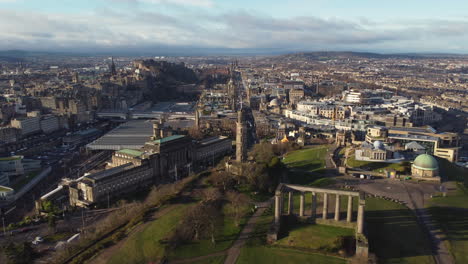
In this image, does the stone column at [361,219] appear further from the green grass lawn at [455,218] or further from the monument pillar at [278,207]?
the green grass lawn at [455,218]

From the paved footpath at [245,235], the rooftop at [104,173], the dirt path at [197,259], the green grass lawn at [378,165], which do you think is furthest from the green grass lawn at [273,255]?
the green grass lawn at [378,165]

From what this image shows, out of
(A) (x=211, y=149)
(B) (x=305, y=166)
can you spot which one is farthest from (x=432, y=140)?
(A) (x=211, y=149)

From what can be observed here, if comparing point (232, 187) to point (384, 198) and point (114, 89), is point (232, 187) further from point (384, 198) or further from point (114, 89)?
point (114, 89)

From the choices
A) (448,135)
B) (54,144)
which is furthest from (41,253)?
(448,135)

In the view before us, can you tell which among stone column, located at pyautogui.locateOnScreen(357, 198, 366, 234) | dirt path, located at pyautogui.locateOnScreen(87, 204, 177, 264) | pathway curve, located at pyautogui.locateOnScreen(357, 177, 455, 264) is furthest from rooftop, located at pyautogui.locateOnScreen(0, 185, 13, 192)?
pathway curve, located at pyautogui.locateOnScreen(357, 177, 455, 264)

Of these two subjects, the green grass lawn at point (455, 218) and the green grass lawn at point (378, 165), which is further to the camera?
the green grass lawn at point (378, 165)

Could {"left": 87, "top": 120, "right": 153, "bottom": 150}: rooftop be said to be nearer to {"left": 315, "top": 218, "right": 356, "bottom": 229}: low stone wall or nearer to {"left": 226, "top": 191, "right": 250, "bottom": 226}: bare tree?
{"left": 226, "top": 191, "right": 250, "bottom": 226}: bare tree
